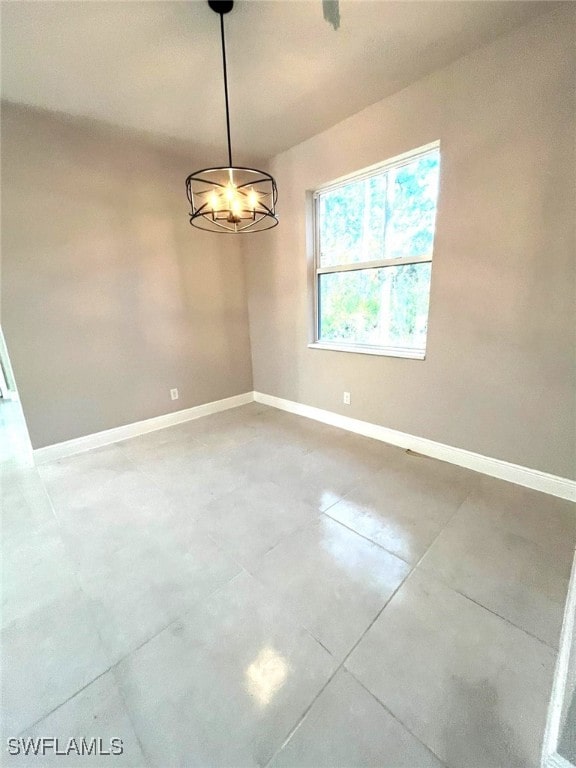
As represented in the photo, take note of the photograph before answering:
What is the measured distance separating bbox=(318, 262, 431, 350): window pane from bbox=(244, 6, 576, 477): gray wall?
0.18 meters

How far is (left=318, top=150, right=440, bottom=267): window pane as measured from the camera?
2254mm

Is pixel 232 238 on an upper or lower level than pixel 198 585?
upper

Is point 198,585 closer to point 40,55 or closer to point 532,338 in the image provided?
point 532,338

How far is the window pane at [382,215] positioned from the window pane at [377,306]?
0.48ft

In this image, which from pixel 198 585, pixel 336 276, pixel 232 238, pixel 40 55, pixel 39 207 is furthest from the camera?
pixel 232 238

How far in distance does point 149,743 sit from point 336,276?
306 cm

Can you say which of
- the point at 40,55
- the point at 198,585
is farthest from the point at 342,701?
the point at 40,55

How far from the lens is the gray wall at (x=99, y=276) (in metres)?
2.29

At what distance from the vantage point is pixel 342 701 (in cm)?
98

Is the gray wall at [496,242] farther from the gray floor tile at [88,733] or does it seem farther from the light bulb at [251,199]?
the gray floor tile at [88,733]

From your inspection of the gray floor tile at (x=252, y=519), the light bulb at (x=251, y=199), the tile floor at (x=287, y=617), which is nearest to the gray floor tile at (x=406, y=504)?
the tile floor at (x=287, y=617)

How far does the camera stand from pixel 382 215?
2.52 m

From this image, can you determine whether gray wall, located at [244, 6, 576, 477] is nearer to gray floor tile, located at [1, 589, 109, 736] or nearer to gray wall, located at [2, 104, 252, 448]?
gray wall, located at [2, 104, 252, 448]

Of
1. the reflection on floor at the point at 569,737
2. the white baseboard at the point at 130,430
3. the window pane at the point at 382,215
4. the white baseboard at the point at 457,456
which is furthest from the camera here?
the white baseboard at the point at 130,430
